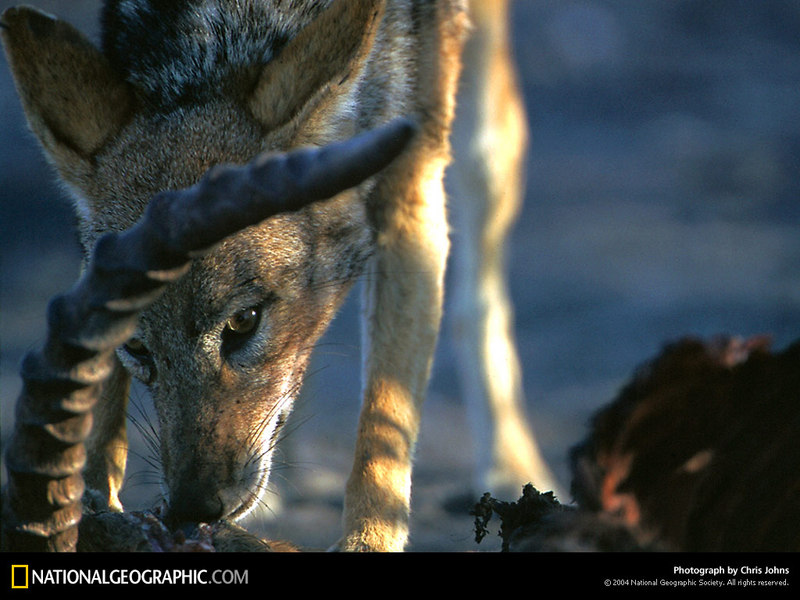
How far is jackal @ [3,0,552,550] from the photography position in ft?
9.78

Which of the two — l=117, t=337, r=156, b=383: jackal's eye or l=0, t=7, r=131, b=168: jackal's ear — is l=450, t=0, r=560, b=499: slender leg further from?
l=117, t=337, r=156, b=383: jackal's eye

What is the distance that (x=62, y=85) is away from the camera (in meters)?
3.18

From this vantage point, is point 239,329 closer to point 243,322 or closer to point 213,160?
point 243,322

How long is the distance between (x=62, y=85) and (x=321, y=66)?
33.8 inches

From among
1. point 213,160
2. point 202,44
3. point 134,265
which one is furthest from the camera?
point 202,44

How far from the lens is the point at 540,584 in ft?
6.29

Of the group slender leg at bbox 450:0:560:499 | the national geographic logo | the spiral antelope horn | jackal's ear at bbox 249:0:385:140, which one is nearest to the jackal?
jackal's ear at bbox 249:0:385:140

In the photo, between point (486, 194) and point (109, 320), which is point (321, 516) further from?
point (109, 320)

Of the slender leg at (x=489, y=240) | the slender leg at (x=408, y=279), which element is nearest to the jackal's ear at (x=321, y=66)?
the slender leg at (x=408, y=279)

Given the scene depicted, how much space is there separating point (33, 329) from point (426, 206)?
494 cm

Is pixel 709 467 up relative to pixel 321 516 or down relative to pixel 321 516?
down

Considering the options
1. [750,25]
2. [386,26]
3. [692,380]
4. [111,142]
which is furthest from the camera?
[750,25]

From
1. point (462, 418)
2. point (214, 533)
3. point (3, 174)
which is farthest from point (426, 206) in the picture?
point (3, 174)

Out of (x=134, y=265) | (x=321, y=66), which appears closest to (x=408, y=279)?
(x=321, y=66)
